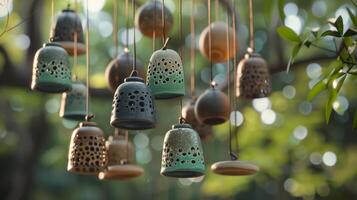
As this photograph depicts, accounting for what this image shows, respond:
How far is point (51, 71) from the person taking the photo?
9.71 ft

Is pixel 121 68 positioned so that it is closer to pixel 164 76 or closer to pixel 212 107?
pixel 212 107

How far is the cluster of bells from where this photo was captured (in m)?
2.73

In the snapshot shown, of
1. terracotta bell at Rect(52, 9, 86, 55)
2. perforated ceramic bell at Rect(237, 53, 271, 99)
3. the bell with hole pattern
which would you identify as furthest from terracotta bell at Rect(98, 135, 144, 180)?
perforated ceramic bell at Rect(237, 53, 271, 99)

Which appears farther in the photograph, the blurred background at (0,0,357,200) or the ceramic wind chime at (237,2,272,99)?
the blurred background at (0,0,357,200)

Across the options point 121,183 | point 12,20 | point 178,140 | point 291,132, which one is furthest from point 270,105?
point 121,183

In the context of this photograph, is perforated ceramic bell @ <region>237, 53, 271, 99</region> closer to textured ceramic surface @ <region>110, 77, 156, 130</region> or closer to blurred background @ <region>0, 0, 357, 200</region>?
blurred background @ <region>0, 0, 357, 200</region>

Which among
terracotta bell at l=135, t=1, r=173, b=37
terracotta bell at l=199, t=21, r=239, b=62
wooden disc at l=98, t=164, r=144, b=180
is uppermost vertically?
terracotta bell at l=135, t=1, r=173, b=37

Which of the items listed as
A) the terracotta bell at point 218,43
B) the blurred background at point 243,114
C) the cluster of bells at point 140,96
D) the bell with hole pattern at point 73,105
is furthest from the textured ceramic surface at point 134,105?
the blurred background at point 243,114

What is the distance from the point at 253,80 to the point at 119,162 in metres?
0.63

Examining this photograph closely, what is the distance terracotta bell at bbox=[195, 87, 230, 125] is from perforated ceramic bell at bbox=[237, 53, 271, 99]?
182 millimetres

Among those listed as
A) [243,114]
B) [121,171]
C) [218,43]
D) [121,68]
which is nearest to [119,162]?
[121,171]

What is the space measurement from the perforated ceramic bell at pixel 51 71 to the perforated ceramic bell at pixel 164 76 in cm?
35

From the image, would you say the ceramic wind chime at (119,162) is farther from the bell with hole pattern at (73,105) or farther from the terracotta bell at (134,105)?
the terracotta bell at (134,105)

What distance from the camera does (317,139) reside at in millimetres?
5727
